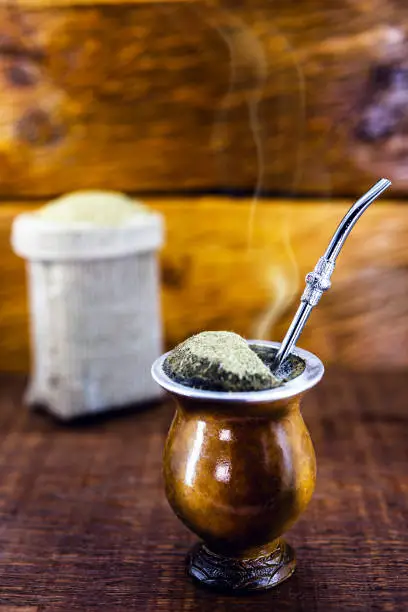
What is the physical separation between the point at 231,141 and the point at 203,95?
4.1 inches

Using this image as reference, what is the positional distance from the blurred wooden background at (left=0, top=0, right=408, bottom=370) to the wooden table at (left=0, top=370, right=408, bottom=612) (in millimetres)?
247

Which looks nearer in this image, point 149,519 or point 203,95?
point 149,519

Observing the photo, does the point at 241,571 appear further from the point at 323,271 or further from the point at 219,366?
the point at 323,271

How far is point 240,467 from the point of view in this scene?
2.44 ft

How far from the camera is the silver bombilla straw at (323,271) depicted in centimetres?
80

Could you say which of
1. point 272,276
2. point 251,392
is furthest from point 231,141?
point 251,392

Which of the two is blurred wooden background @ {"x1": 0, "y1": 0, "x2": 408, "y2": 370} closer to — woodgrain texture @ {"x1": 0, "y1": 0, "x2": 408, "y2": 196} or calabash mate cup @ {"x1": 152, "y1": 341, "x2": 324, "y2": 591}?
woodgrain texture @ {"x1": 0, "y1": 0, "x2": 408, "y2": 196}

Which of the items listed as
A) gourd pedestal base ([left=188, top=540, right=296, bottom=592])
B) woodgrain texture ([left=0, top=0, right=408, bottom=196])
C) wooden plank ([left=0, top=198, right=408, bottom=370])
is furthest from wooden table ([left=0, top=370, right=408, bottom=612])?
woodgrain texture ([left=0, top=0, right=408, bottom=196])

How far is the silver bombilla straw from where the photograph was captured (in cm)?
80

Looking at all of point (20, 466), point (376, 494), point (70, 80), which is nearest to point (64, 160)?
point (70, 80)

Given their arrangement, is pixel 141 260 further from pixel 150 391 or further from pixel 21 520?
pixel 21 520

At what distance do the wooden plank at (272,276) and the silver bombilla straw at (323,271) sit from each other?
2.18 feet

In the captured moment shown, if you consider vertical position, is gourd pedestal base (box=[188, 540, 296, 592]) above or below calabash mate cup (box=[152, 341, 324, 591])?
below

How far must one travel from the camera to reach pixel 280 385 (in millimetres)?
744
